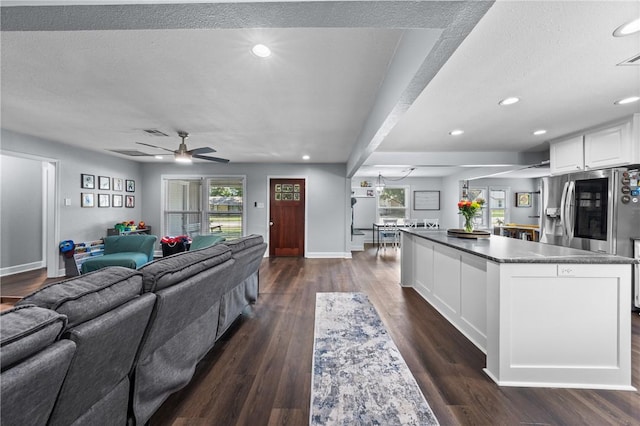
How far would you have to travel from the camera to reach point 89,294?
42.2 inches

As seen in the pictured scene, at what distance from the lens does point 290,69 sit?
2164mm

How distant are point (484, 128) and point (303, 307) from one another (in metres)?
3.22

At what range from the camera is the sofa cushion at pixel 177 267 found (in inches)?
55.3

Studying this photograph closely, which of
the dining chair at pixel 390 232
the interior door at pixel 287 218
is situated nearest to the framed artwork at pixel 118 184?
the interior door at pixel 287 218

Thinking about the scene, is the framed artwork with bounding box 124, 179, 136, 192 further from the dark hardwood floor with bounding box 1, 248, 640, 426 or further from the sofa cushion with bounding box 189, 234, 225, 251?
the dark hardwood floor with bounding box 1, 248, 640, 426

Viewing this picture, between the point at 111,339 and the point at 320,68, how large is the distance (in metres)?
2.14

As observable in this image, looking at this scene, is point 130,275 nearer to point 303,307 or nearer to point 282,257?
point 303,307

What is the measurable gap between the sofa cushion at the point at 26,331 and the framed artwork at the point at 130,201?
6300 mm

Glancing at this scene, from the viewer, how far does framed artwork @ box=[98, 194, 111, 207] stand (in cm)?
547

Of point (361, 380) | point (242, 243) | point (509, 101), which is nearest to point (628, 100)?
point (509, 101)

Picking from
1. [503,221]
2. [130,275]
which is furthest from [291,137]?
[503,221]

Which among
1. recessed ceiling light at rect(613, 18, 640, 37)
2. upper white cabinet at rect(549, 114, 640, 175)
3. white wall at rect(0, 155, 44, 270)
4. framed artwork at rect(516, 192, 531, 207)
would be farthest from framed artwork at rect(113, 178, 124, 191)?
framed artwork at rect(516, 192, 531, 207)

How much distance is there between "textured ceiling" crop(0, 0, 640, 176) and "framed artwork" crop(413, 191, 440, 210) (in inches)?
210

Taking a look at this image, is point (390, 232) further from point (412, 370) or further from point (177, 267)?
point (177, 267)
